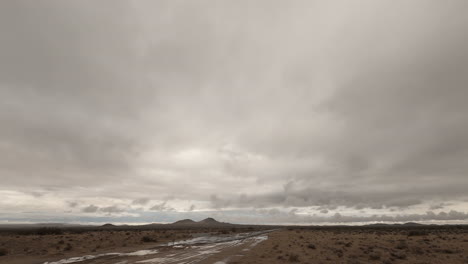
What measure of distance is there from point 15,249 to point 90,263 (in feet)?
52.6

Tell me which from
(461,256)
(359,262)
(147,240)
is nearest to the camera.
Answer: (359,262)

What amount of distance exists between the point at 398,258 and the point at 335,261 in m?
6.28

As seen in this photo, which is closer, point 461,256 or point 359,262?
point 359,262

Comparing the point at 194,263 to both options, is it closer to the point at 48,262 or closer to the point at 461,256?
the point at 48,262

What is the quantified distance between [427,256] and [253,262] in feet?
54.9

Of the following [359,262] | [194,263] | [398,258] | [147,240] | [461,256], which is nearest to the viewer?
[194,263]

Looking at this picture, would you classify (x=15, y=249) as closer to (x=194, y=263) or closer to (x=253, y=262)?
(x=194, y=263)

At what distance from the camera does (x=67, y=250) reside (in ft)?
88.9

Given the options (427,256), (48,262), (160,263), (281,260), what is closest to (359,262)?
(281,260)

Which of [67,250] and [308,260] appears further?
[67,250]

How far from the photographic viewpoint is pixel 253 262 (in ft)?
63.9

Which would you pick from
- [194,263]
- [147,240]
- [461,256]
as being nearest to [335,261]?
[194,263]

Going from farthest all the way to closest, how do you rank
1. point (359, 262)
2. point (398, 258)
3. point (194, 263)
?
point (398, 258)
point (359, 262)
point (194, 263)

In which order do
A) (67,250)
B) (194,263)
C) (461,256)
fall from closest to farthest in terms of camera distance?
1. (194,263)
2. (461,256)
3. (67,250)
